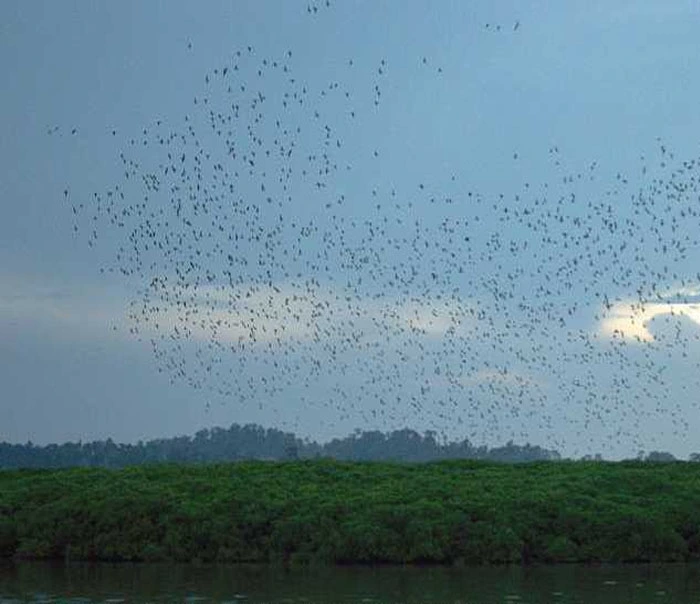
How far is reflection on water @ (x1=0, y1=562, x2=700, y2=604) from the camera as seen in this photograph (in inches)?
1205

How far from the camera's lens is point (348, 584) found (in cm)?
3372

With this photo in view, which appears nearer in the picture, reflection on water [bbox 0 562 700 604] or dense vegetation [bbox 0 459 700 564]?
reflection on water [bbox 0 562 700 604]

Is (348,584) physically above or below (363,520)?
below

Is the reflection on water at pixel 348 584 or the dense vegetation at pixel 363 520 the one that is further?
the dense vegetation at pixel 363 520

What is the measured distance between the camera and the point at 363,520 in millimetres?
39406

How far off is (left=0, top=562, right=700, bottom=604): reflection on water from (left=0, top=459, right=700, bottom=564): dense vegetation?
3.62 ft

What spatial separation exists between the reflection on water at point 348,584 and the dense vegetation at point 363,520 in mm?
1102

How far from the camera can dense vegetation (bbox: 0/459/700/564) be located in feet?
128

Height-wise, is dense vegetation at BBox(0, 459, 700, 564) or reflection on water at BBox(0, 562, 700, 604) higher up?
dense vegetation at BBox(0, 459, 700, 564)

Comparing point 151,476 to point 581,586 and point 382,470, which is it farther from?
point 581,586

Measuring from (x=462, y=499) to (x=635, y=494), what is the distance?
6.29 metres

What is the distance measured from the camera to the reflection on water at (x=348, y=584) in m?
30.6

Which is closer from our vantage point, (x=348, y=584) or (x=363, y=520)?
(x=348, y=584)

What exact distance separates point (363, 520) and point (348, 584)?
226 inches
